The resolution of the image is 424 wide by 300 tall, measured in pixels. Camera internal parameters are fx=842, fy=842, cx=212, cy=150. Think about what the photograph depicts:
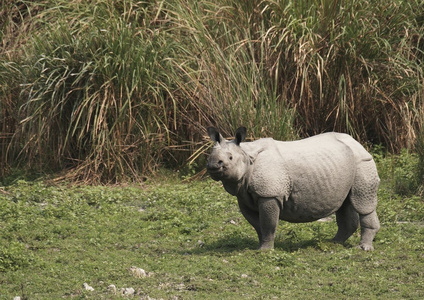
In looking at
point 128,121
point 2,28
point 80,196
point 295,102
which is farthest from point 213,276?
point 2,28

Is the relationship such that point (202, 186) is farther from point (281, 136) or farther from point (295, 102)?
point (295, 102)

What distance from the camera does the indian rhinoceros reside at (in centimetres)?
722

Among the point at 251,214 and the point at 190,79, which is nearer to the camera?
the point at 251,214

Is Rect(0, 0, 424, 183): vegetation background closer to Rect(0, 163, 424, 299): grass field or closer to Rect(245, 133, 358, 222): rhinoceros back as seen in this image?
Rect(0, 163, 424, 299): grass field

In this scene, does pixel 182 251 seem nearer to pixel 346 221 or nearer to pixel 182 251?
pixel 182 251

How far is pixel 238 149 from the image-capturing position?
23.7ft

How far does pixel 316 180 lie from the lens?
743cm

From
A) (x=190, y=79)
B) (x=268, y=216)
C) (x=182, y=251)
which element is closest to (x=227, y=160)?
(x=268, y=216)

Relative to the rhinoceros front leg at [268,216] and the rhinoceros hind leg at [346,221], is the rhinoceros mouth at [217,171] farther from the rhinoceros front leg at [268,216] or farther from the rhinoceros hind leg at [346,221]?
the rhinoceros hind leg at [346,221]

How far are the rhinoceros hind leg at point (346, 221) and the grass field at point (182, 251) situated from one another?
0.38 feet

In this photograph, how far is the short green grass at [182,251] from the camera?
649 centimetres

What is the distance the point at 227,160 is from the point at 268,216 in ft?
2.17

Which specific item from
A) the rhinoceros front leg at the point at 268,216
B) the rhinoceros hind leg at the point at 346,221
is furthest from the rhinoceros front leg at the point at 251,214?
the rhinoceros hind leg at the point at 346,221

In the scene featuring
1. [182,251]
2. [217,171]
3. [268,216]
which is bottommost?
[182,251]
